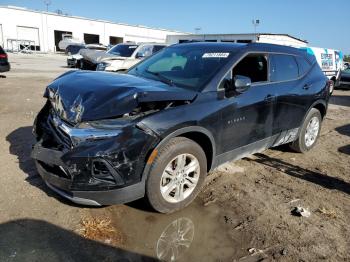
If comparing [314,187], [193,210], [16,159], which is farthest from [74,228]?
[314,187]

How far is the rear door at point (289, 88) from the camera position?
4887mm

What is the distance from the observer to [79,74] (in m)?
4.11

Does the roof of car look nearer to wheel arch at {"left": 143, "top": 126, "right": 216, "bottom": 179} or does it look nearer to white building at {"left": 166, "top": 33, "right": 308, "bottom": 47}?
wheel arch at {"left": 143, "top": 126, "right": 216, "bottom": 179}

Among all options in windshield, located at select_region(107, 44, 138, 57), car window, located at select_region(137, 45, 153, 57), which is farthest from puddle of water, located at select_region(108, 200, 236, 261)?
windshield, located at select_region(107, 44, 138, 57)

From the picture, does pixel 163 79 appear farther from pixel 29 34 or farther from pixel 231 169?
pixel 29 34

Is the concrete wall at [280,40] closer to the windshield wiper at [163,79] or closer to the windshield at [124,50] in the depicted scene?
the windshield at [124,50]

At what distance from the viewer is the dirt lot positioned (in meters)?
3.06

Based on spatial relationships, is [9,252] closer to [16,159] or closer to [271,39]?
[16,159]

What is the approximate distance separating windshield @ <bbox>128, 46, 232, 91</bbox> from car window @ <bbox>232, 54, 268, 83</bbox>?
239mm

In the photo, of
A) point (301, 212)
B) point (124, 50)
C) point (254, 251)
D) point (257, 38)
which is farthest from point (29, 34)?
point (254, 251)

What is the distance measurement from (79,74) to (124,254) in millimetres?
2225

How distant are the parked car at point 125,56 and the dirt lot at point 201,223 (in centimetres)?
715

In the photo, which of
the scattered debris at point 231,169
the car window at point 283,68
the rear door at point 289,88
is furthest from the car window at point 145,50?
the scattered debris at point 231,169

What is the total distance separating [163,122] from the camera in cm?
331
